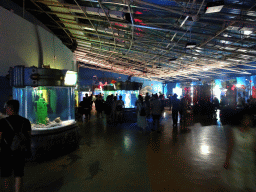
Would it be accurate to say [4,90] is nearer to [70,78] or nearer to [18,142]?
[70,78]

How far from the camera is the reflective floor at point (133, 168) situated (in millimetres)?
3881

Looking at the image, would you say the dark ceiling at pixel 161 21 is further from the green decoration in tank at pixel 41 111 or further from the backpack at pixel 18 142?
the backpack at pixel 18 142

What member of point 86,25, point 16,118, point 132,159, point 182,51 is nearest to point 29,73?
point 16,118

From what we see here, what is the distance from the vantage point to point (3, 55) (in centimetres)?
673

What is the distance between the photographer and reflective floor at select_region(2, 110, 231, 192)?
3881 mm

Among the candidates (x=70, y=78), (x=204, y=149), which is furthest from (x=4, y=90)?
(x=204, y=149)

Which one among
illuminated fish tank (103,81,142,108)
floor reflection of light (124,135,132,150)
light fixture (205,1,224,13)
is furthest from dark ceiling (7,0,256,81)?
floor reflection of light (124,135,132,150)

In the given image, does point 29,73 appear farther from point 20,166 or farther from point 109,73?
point 109,73

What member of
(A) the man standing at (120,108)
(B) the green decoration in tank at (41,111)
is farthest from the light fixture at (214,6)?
(A) the man standing at (120,108)

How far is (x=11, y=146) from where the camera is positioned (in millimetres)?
3100

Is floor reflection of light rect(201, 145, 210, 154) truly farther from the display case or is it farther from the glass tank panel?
the glass tank panel

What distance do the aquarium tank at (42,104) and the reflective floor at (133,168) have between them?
4.37ft

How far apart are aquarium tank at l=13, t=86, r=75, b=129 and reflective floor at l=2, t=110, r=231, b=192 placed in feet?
4.37

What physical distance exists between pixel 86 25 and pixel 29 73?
22.5 ft
